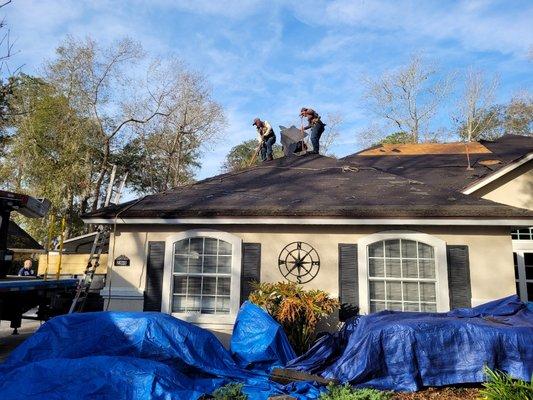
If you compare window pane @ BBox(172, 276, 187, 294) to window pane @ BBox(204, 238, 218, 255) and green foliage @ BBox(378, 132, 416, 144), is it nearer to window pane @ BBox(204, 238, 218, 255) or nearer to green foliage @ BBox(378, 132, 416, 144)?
window pane @ BBox(204, 238, 218, 255)

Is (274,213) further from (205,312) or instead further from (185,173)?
(185,173)

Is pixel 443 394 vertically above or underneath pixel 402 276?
underneath

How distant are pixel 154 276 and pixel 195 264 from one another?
2.98ft

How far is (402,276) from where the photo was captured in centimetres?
766

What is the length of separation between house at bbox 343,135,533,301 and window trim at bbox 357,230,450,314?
2.91 m

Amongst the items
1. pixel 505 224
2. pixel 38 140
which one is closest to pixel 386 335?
pixel 505 224

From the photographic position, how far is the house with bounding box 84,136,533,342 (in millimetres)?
7410

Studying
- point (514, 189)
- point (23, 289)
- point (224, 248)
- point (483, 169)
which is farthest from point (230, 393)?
point (483, 169)

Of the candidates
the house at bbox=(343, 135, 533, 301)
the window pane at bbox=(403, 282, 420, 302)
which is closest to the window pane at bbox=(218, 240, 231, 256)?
the window pane at bbox=(403, 282, 420, 302)

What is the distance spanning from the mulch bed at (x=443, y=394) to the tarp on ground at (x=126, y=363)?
47.9 inches

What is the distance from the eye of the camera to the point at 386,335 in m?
5.39

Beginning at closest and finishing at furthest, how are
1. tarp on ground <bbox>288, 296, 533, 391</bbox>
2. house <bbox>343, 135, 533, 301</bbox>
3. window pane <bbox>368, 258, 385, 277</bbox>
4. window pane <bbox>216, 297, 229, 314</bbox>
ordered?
tarp on ground <bbox>288, 296, 533, 391</bbox>, window pane <bbox>368, 258, 385, 277</bbox>, window pane <bbox>216, 297, 229, 314</bbox>, house <bbox>343, 135, 533, 301</bbox>

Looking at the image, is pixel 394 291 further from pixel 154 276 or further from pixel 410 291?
pixel 154 276

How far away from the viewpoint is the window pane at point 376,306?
764 cm
